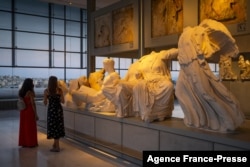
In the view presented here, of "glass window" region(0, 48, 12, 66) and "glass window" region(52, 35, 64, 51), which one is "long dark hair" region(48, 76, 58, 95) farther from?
"glass window" region(52, 35, 64, 51)

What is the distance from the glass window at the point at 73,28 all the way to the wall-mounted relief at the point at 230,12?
12.6 m

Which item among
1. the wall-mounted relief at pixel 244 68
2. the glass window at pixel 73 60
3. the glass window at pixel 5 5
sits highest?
the glass window at pixel 5 5

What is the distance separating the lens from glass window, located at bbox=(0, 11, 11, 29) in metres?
16.0

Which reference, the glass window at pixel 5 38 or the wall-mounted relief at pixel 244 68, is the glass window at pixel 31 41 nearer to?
the glass window at pixel 5 38

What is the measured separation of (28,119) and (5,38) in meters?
10.5

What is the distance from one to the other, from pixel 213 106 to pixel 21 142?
15.2 ft

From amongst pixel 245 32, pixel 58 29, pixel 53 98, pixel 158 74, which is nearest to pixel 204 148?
pixel 158 74

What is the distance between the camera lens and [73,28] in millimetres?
18453

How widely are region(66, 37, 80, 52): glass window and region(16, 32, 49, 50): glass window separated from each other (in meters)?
1.32

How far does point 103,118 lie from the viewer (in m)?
6.78

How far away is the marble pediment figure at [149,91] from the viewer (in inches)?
223

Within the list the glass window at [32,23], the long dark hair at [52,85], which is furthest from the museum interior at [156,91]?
the glass window at [32,23]

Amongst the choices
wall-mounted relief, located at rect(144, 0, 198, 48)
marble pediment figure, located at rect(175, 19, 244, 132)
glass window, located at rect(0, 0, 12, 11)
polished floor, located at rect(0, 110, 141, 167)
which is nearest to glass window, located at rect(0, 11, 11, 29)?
glass window, located at rect(0, 0, 12, 11)

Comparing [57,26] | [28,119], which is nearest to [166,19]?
[28,119]
